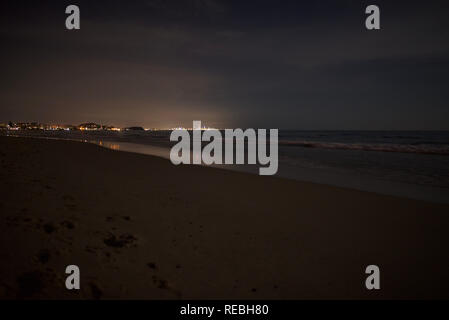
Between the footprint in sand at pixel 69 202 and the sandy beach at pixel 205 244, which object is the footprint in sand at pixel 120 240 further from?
the footprint in sand at pixel 69 202

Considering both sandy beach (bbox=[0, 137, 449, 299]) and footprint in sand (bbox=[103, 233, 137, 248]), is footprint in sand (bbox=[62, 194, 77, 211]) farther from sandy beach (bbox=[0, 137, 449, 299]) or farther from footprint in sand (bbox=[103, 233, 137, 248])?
footprint in sand (bbox=[103, 233, 137, 248])

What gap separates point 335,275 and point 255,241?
49.0 inches

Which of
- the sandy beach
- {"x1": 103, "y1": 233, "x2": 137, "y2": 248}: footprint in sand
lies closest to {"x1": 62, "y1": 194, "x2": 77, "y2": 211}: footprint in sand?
the sandy beach

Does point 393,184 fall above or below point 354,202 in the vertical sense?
above

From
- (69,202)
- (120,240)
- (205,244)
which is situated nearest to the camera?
(120,240)

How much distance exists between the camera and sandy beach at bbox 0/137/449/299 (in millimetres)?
2650

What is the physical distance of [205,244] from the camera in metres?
3.66

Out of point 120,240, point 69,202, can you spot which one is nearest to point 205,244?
point 120,240

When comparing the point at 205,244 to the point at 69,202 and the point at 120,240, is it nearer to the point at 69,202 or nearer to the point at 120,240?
the point at 120,240

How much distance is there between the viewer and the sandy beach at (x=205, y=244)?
265 centimetres

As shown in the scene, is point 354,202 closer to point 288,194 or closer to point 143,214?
point 288,194

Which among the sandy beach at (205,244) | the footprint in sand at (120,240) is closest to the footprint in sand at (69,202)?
the sandy beach at (205,244)
